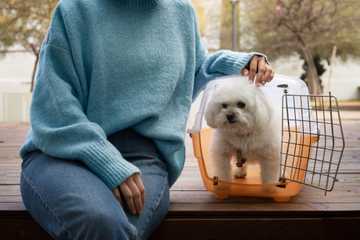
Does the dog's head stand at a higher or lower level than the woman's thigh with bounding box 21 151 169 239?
higher

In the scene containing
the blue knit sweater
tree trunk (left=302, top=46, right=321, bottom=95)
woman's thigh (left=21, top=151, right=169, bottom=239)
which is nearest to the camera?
woman's thigh (left=21, top=151, right=169, bottom=239)

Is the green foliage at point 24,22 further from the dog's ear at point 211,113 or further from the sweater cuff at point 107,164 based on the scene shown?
the sweater cuff at point 107,164

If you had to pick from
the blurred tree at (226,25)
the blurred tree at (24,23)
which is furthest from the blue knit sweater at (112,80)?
the blurred tree at (226,25)

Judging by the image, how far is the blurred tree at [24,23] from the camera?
488cm

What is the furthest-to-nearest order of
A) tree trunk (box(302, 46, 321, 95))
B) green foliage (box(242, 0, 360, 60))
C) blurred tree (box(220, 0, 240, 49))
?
tree trunk (box(302, 46, 321, 95)), green foliage (box(242, 0, 360, 60)), blurred tree (box(220, 0, 240, 49))

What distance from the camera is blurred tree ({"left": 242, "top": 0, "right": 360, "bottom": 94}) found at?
6.30 m

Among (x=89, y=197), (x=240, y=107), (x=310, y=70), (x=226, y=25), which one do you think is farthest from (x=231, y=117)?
(x=310, y=70)

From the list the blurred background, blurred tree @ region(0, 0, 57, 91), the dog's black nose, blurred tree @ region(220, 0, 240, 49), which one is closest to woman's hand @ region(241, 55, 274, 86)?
the dog's black nose

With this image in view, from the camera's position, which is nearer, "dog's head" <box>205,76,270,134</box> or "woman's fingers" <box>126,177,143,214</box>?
"woman's fingers" <box>126,177,143,214</box>

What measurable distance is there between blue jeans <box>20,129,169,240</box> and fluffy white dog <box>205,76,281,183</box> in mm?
250

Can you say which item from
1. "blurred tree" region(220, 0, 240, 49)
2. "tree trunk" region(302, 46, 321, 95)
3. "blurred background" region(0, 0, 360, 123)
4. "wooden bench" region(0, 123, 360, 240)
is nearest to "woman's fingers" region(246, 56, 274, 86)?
"wooden bench" region(0, 123, 360, 240)

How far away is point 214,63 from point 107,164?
46 cm

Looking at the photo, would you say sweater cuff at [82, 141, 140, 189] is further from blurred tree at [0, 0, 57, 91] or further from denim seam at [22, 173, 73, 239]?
blurred tree at [0, 0, 57, 91]

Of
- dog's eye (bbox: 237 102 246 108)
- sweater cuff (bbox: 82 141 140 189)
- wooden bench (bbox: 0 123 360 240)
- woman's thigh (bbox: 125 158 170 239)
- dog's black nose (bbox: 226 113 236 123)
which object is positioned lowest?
wooden bench (bbox: 0 123 360 240)
